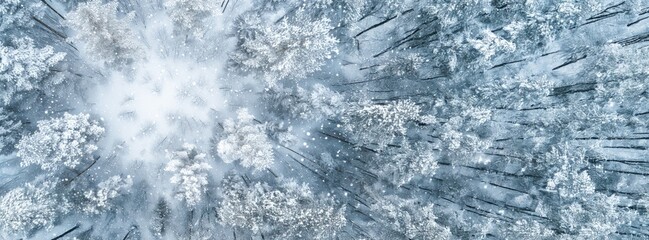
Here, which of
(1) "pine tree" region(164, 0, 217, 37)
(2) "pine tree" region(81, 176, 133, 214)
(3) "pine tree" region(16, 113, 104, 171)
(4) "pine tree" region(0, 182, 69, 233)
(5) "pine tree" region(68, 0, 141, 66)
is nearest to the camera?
(5) "pine tree" region(68, 0, 141, 66)

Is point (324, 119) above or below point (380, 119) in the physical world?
below

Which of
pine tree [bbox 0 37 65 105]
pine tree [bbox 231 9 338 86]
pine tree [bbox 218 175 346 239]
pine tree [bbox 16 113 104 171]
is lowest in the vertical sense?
pine tree [bbox 218 175 346 239]

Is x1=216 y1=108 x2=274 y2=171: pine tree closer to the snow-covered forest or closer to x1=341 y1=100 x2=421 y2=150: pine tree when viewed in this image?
the snow-covered forest

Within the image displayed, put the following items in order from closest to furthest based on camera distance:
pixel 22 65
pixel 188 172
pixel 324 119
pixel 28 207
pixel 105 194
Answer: pixel 22 65, pixel 28 207, pixel 188 172, pixel 105 194, pixel 324 119

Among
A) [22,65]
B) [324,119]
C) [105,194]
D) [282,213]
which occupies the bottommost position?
[282,213]

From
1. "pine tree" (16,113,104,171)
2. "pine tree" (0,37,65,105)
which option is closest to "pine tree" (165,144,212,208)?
"pine tree" (16,113,104,171)

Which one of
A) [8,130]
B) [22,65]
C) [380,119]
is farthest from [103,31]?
[380,119]

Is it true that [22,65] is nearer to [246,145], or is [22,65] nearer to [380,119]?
[246,145]

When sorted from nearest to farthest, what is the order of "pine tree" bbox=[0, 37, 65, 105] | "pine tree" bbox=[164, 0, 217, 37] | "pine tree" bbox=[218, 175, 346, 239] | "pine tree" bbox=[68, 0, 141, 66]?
"pine tree" bbox=[0, 37, 65, 105]
"pine tree" bbox=[68, 0, 141, 66]
"pine tree" bbox=[218, 175, 346, 239]
"pine tree" bbox=[164, 0, 217, 37]

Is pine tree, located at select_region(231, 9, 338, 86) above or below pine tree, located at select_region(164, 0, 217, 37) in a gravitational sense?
below

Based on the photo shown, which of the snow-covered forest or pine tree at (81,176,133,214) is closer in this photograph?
the snow-covered forest
